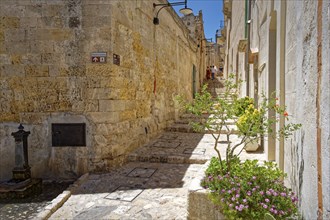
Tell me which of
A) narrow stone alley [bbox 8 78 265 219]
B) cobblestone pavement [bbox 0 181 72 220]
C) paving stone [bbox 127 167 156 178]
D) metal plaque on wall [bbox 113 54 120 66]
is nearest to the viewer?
narrow stone alley [bbox 8 78 265 219]

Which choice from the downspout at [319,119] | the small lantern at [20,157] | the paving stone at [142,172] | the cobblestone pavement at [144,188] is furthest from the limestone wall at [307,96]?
the small lantern at [20,157]

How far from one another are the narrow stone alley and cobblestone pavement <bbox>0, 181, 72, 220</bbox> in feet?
0.89

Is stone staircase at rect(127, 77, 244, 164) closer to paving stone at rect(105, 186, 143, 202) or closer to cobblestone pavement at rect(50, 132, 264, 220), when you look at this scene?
cobblestone pavement at rect(50, 132, 264, 220)

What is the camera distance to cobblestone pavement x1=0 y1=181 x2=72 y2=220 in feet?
11.1

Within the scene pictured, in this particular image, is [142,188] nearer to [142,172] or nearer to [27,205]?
[142,172]

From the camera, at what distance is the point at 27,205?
12.1 feet

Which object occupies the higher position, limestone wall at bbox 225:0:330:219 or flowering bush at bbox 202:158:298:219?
limestone wall at bbox 225:0:330:219

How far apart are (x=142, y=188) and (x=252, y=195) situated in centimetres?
201

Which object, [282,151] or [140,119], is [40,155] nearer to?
[140,119]

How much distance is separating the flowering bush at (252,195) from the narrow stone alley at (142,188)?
38 centimetres

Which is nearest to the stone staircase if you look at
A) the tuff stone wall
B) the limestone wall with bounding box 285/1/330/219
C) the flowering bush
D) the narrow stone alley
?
the narrow stone alley

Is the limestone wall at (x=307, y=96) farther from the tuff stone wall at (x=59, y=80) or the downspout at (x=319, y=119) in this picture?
the tuff stone wall at (x=59, y=80)

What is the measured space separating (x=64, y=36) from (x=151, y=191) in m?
3.26

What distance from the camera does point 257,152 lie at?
18.1ft
